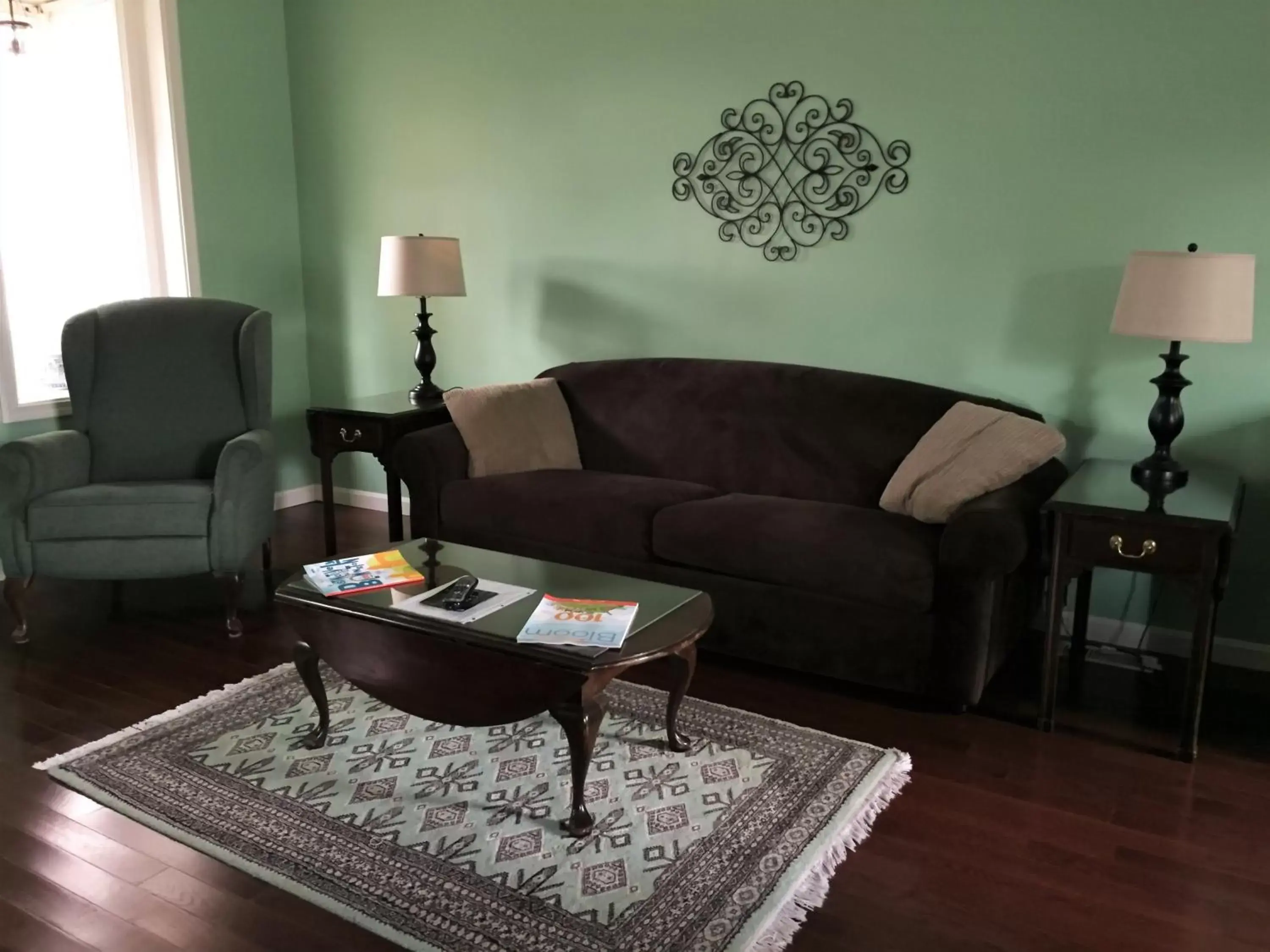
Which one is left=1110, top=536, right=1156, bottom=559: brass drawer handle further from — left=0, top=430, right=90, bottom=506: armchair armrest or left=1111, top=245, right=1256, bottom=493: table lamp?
left=0, top=430, right=90, bottom=506: armchair armrest

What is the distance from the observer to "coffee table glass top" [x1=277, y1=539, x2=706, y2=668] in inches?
83.0

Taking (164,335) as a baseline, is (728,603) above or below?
below

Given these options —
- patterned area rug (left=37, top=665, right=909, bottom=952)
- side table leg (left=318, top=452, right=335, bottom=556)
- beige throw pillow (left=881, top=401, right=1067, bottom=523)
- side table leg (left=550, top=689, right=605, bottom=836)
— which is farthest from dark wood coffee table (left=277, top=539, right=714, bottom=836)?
side table leg (left=318, top=452, right=335, bottom=556)

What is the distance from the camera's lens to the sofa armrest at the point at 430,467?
3576 millimetres

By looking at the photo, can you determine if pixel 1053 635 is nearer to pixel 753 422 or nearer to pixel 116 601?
pixel 753 422

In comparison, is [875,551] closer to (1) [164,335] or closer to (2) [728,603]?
(2) [728,603]

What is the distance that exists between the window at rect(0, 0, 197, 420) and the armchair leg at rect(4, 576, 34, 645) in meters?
0.98

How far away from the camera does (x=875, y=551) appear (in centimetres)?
277

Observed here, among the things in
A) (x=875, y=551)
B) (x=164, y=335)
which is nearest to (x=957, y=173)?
(x=875, y=551)

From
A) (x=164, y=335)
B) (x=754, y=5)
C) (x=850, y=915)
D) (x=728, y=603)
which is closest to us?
(x=850, y=915)

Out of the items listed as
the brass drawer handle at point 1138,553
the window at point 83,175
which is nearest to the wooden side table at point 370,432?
the window at point 83,175

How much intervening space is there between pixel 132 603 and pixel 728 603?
2.12 metres

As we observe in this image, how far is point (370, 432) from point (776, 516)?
1.69 metres

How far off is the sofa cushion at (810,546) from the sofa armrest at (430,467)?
872 mm
